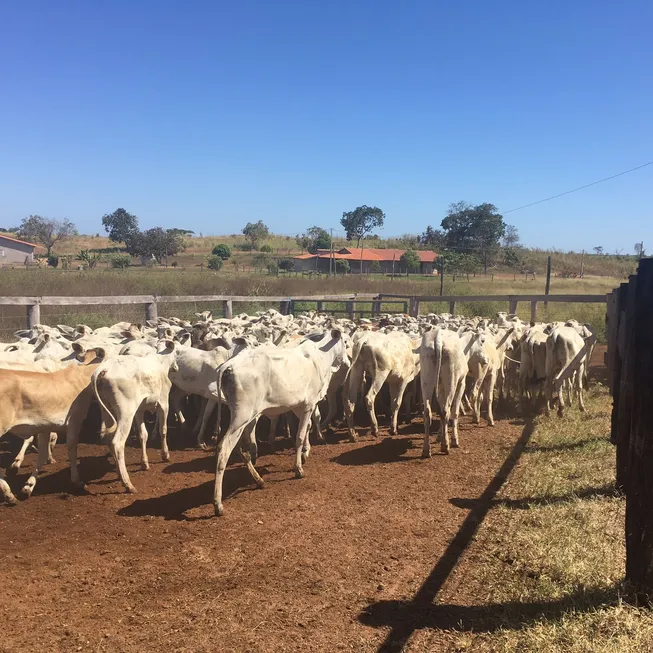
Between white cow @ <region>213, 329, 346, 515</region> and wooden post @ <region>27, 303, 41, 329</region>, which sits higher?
wooden post @ <region>27, 303, 41, 329</region>

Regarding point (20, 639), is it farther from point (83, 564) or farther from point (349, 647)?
point (349, 647)

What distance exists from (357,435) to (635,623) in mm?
6299

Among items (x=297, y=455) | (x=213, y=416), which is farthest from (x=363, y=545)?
(x=213, y=416)

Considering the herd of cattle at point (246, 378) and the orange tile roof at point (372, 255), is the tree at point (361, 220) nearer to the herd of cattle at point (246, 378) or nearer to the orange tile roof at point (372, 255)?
the orange tile roof at point (372, 255)

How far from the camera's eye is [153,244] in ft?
196

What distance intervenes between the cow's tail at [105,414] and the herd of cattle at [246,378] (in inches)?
0.7

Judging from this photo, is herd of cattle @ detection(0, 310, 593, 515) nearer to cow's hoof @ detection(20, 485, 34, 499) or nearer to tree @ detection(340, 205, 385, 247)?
cow's hoof @ detection(20, 485, 34, 499)

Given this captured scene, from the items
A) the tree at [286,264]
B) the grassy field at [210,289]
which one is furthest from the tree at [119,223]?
the grassy field at [210,289]

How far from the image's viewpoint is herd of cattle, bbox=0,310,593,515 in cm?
692

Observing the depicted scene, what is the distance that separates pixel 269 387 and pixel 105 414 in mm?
2217

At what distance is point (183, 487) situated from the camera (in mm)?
7363

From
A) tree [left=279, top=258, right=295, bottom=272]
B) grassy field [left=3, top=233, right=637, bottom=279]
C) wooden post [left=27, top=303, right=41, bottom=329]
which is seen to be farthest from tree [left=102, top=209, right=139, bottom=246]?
wooden post [left=27, top=303, right=41, bottom=329]

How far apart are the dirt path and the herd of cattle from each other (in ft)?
1.33

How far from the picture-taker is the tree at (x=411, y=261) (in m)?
60.2
